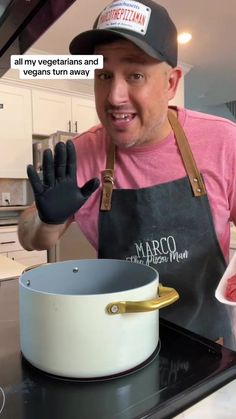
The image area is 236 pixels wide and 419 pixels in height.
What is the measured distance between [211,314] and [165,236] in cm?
20

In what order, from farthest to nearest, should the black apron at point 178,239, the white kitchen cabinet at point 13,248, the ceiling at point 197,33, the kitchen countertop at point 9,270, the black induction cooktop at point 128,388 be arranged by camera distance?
the white kitchen cabinet at point 13,248 → the ceiling at point 197,33 → the kitchen countertop at point 9,270 → the black apron at point 178,239 → the black induction cooktop at point 128,388

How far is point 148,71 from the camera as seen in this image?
639mm

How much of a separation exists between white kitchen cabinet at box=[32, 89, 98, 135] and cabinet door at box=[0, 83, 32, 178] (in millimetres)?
86

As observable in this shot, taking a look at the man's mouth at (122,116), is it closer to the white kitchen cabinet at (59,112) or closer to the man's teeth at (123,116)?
the man's teeth at (123,116)

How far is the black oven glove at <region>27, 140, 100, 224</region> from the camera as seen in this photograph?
1.61ft

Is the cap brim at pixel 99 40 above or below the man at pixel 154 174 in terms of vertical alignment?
above

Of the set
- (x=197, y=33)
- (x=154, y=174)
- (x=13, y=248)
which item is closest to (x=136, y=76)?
(x=154, y=174)

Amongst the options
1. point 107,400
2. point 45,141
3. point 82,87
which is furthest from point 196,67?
point 107,400

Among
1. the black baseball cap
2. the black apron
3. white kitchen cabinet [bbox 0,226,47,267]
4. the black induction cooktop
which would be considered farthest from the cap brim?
white kitchen cabinet [bbox 0,226,47,267]

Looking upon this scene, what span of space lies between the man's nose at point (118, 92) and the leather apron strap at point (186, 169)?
166 mm

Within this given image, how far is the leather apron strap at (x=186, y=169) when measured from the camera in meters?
0.72

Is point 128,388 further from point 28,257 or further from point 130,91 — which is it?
point 28,257

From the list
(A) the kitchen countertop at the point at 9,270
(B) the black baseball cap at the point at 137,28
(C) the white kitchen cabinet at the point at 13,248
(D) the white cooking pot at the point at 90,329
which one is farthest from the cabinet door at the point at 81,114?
(D) the white cooking pot at the point at 90,329

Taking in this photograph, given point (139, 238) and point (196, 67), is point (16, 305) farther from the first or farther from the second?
point (196, 67)
